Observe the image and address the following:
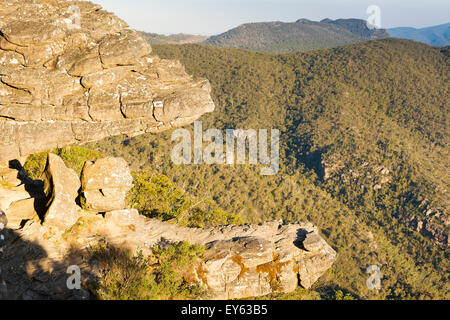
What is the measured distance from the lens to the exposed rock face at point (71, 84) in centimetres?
1273

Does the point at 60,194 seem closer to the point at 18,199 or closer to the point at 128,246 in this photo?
the point at 18,199

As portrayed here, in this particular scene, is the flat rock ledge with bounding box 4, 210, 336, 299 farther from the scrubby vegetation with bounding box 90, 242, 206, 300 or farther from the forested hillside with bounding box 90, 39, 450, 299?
the forested hillside with bounding box 90, 39, 450, 299

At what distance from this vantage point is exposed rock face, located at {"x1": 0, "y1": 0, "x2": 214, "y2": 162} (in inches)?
501

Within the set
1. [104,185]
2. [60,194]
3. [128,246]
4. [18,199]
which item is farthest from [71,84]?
[128,246]

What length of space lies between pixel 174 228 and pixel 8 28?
11365 mm

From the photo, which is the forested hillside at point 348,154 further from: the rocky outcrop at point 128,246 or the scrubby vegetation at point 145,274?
the scrubby vegetation at point 145,274

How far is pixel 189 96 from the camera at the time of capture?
1460 centimetres

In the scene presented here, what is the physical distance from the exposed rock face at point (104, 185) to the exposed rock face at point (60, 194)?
0.47m

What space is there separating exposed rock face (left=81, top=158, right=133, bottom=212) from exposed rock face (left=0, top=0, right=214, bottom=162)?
5.82 feet

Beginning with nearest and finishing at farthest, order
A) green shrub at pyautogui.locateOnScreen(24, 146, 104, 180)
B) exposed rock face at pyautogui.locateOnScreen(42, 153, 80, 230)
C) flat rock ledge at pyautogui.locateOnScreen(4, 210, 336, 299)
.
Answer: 1. flat rock ledge at pyautogui.locateOnScreen(4, 210, 336, 299)
2. exposed rock face at pyautogui.locateOnScreen(42, 153, 80, 230)
3. green shrub at pyautogui.locateOnScreen(24, 146, 104, 180)

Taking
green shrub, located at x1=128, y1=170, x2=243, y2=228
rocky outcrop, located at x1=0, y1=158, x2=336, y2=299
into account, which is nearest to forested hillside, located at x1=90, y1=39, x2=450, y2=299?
green shrub, located at x1=128, y1=170, x2=243, y2=228

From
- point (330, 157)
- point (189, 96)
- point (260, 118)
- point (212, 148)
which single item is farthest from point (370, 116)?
point (189, 96)

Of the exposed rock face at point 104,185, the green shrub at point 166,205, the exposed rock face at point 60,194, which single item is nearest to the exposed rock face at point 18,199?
the exposed rock face at point 60,194
